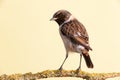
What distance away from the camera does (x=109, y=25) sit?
2.16m

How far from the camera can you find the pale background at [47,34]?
6.57 feet

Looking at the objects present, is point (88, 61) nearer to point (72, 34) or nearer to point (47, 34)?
point (72, 34)

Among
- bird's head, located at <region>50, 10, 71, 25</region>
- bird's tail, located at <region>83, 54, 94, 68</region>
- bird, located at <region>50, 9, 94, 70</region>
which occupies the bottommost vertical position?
bird's tail, located at <region>83, 54, 94, 68</region>

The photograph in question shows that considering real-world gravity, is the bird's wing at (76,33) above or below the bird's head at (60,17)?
below

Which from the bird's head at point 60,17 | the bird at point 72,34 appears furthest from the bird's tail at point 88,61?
the bird's head at point 60,17

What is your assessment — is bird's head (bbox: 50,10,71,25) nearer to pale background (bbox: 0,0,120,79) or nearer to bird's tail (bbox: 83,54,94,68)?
pale background (bbox: 0,0,120,79)

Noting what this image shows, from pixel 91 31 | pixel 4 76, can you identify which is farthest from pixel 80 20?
pixel 4 76

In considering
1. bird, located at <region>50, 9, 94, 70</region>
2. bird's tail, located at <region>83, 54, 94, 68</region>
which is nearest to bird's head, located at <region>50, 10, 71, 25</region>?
bird, located at <region>50, 9, 94, 70</region>

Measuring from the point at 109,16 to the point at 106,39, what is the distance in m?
0.15

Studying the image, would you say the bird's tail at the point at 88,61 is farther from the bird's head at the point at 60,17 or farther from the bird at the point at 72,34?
the bird's head at the point at 60,17

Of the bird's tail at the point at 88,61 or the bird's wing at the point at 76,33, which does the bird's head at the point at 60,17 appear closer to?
the bird's wing at the point at 76,33

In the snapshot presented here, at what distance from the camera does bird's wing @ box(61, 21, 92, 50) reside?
2.05m

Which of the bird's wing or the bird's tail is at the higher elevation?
the bird's wing

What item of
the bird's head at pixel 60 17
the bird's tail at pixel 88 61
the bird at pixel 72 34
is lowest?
the bird's tail at pixel 88 61
